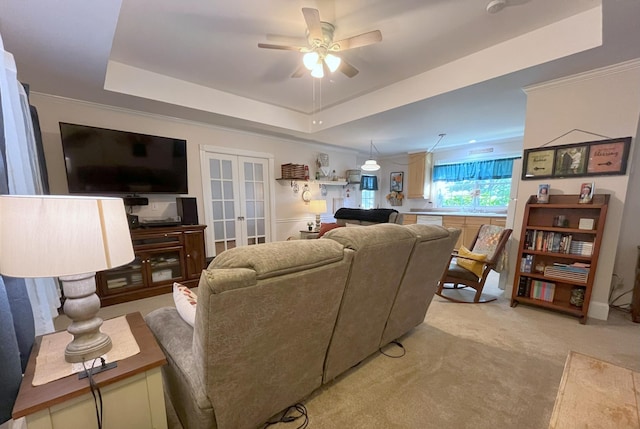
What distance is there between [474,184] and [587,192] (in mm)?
3231

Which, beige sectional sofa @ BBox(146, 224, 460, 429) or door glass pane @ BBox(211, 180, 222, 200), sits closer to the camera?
beige sectional sofa @ BBox(146, 224, 460, 429)

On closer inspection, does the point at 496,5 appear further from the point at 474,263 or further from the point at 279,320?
the point at 279,320

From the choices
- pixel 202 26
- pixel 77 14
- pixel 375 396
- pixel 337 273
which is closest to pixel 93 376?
pixel 337 273

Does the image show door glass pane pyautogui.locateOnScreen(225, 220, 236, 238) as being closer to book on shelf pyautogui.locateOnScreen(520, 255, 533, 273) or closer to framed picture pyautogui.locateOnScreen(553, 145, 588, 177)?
book on shelf pyautogui.locateOnScreen(520, 255, 533, 273)

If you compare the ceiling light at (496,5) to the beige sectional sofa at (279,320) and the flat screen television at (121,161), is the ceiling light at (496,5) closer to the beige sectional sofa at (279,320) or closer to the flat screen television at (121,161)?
the beige sectional sofa at (279,320)

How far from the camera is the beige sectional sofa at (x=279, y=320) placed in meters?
0.86

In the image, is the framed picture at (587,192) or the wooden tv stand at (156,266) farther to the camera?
the wooden tv stand at (156,266)

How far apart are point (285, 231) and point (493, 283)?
3.53 m

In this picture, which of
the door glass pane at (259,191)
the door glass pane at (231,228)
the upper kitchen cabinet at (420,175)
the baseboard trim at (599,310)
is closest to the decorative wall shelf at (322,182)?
the door glass pane at (259,191)

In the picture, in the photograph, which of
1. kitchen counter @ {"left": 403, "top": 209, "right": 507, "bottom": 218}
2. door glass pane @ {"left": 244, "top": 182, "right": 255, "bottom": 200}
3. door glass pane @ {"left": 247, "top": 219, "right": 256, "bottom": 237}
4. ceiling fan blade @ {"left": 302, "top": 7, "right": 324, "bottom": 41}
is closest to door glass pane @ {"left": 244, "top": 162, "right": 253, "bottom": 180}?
door glass pane @ {"left": 244, "top": 182, "right": 255, "bottom": 200}

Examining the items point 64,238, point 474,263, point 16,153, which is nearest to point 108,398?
point 64,238

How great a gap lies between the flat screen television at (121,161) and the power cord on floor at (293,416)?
2.94 metres

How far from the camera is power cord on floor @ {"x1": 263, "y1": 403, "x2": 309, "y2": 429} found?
4.29 feet

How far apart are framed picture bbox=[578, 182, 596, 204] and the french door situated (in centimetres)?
412
